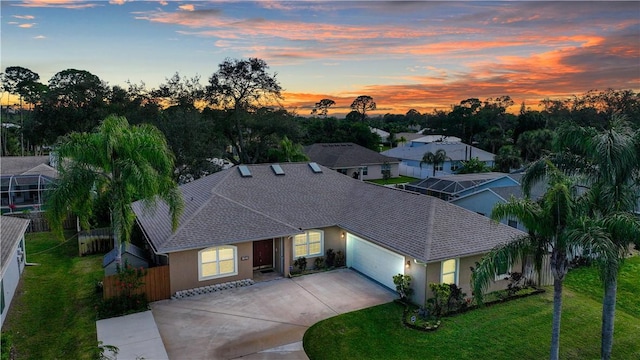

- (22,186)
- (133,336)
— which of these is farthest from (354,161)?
(133,336)

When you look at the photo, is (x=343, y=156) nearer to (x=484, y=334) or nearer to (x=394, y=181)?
(x=394, y=181)

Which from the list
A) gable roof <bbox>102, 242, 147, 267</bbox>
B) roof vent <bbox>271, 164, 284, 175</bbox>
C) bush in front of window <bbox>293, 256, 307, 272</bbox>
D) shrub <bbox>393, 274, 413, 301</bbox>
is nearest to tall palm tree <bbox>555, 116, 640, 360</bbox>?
shrub <bbox>393, 274, 413, 301</bbox>

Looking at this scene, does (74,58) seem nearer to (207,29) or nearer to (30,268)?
(207,29)

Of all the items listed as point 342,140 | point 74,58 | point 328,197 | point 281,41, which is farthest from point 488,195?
point 342,140

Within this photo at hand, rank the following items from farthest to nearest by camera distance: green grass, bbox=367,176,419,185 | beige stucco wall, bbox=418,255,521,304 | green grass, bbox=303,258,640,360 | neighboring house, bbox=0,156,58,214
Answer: green grass, bbox=367,176,419,185
neighboring house, bbox=0,156,58,214
beige stucco wall, bbox=418,255,521,304
green grass, bbox=303,258,640,360

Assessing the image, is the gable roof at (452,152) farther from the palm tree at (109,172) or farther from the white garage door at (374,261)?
the palm tree at (109,172)

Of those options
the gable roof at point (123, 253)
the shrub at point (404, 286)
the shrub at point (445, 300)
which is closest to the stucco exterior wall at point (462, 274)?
the shrub at point (445, 300)

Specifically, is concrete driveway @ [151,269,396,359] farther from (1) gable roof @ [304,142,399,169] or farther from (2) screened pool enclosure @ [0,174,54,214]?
(1) gable roof @ [304,142,399,169]
